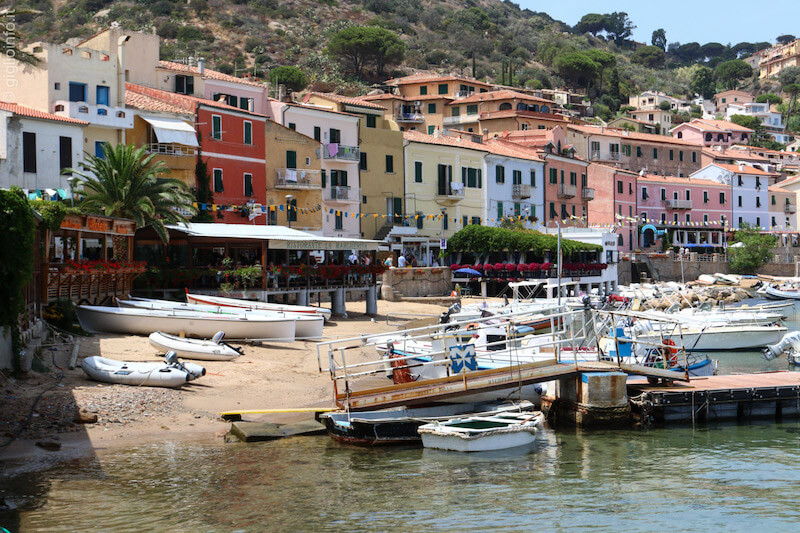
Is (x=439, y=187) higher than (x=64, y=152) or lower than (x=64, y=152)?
higher

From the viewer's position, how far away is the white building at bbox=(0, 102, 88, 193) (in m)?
39.2

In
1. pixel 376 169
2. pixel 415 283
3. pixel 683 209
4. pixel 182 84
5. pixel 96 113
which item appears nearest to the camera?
pixel 96 113

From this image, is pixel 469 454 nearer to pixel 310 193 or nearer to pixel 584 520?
pixel 584 520

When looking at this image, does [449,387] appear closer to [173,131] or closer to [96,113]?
[96,113]

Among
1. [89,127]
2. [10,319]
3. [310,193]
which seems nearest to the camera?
[10,319]

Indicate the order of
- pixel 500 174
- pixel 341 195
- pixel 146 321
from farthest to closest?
pixel 500 174
pixel 341 195
pixel 146 321

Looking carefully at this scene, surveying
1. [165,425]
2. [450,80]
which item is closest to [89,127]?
[165,425]

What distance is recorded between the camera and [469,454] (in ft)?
67.2

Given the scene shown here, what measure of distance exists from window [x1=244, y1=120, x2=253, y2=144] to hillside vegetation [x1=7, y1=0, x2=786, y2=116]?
4497cm

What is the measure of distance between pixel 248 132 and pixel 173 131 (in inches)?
247

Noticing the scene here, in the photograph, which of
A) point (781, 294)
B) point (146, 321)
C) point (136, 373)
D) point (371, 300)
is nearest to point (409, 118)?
point (781, 294)

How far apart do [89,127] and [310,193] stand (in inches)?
618

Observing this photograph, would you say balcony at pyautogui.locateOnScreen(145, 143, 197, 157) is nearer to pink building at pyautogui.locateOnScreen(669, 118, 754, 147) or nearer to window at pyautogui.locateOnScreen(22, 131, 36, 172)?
window at pyautogui.locateOnScreen(22, 131, 36, 172)

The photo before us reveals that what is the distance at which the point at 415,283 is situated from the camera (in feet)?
180
